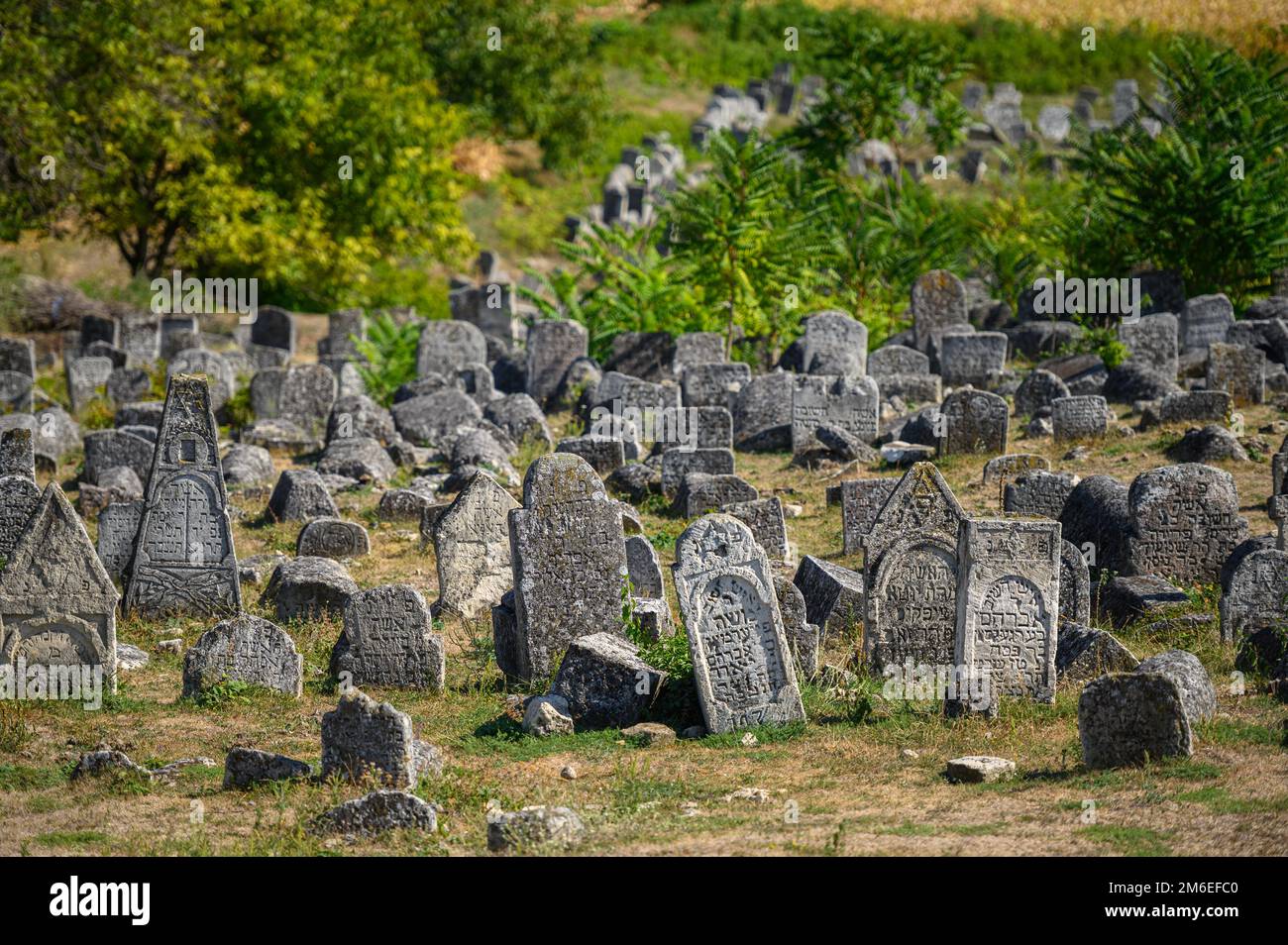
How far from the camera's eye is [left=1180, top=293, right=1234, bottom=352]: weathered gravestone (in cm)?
2319

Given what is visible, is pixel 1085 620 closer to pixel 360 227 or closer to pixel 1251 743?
pixel 1251 743

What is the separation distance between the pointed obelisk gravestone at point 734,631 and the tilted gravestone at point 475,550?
3.40 metres

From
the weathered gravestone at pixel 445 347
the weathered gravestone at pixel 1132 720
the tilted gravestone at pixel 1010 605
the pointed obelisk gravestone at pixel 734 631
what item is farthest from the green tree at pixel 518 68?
the weathered gravestone at pixel 1132 720

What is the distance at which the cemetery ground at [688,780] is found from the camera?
916cm

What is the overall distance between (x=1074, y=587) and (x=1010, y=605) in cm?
161

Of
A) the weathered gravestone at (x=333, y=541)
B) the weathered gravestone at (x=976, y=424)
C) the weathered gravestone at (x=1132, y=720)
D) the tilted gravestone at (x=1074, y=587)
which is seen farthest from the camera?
the weathered gravestone at (x=976, y=424)

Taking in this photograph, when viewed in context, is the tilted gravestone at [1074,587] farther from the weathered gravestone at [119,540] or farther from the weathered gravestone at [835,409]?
the weathered gravestone at [119,540]

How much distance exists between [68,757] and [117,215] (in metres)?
20.7

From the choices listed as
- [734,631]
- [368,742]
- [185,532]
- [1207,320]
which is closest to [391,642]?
[368,742]

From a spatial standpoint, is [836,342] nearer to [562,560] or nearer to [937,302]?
[937,302]

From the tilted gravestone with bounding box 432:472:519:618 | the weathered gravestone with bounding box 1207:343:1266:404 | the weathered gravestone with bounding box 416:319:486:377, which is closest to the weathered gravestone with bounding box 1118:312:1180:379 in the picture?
the weathered gravestone with bounding box 1207:343:1266:404

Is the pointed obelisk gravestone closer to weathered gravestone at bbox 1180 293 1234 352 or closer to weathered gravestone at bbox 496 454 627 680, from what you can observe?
weathered gravestone at bbox 496 454 627 680

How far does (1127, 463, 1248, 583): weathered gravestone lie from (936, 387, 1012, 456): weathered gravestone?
190 inches

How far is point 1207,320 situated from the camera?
23234 millimetres
